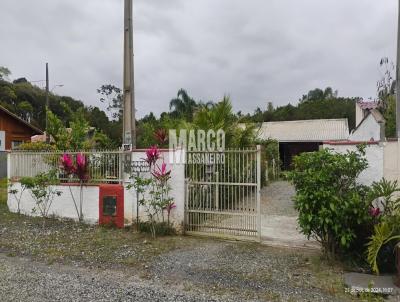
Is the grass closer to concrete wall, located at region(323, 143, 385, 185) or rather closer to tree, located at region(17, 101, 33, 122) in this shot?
concrete wall, located at region(323, 143, 385, 185)

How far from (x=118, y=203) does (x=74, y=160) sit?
1826 millimetres

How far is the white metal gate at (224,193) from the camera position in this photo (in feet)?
22.4

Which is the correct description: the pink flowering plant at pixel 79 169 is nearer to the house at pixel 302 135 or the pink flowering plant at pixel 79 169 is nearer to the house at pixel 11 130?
the house at pixel 11 130

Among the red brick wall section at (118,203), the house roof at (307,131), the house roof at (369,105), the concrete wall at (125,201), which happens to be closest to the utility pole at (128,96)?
the concrete wall at (125,201)

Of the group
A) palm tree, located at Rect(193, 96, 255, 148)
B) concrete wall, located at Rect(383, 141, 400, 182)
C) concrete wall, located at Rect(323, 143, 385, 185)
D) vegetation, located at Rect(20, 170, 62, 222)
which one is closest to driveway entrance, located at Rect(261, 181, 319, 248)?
concrete wall, located at Rect(323, 143, 385, 185)

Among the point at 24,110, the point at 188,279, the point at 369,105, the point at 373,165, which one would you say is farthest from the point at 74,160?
the point at 24,110

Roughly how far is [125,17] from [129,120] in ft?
8.40

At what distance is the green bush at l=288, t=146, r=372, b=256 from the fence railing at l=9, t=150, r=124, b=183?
4384 millimetres

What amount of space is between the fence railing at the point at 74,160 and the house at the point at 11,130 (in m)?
13.4

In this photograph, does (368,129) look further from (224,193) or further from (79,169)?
(79,169)

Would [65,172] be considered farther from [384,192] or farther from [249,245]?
[384,192]

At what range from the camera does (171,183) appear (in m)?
7.49

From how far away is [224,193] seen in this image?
23.2 feet

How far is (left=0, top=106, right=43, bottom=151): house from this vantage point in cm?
2217
